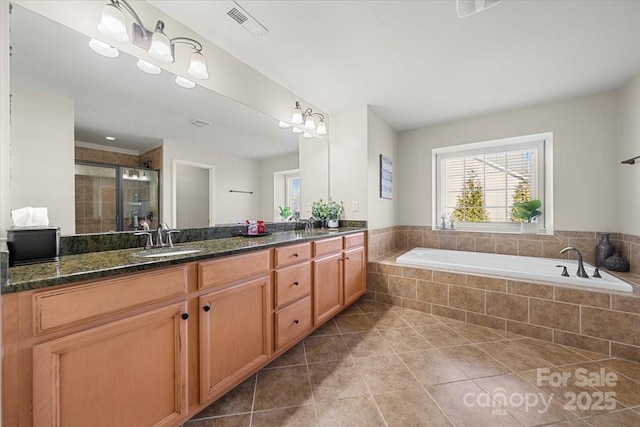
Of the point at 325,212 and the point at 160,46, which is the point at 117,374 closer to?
the point at 160,46

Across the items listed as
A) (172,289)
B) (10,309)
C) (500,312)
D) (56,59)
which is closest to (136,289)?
(172,289)

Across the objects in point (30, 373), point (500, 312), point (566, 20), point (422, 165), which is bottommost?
point (500, 312)

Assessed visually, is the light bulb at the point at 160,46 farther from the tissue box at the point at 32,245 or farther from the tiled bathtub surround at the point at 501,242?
the tiled bathtub surround at the point at 501,242

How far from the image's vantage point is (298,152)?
2805mm

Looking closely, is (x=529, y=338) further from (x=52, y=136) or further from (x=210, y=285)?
(x=52, y=136)

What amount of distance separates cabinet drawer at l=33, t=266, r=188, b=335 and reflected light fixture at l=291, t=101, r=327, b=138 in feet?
6.25

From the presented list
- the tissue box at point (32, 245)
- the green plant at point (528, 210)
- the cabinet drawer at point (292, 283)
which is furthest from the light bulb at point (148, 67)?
the green plant at point (528, 210)

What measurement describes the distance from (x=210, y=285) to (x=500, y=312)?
241 cm

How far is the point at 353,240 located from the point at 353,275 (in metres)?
0.37

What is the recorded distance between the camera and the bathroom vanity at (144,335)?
0.79 meters

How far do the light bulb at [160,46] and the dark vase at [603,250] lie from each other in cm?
399

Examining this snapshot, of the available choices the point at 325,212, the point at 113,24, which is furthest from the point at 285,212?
the point at 113,24

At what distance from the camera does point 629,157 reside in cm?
230

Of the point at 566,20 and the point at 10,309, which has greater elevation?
the point at 566,20
